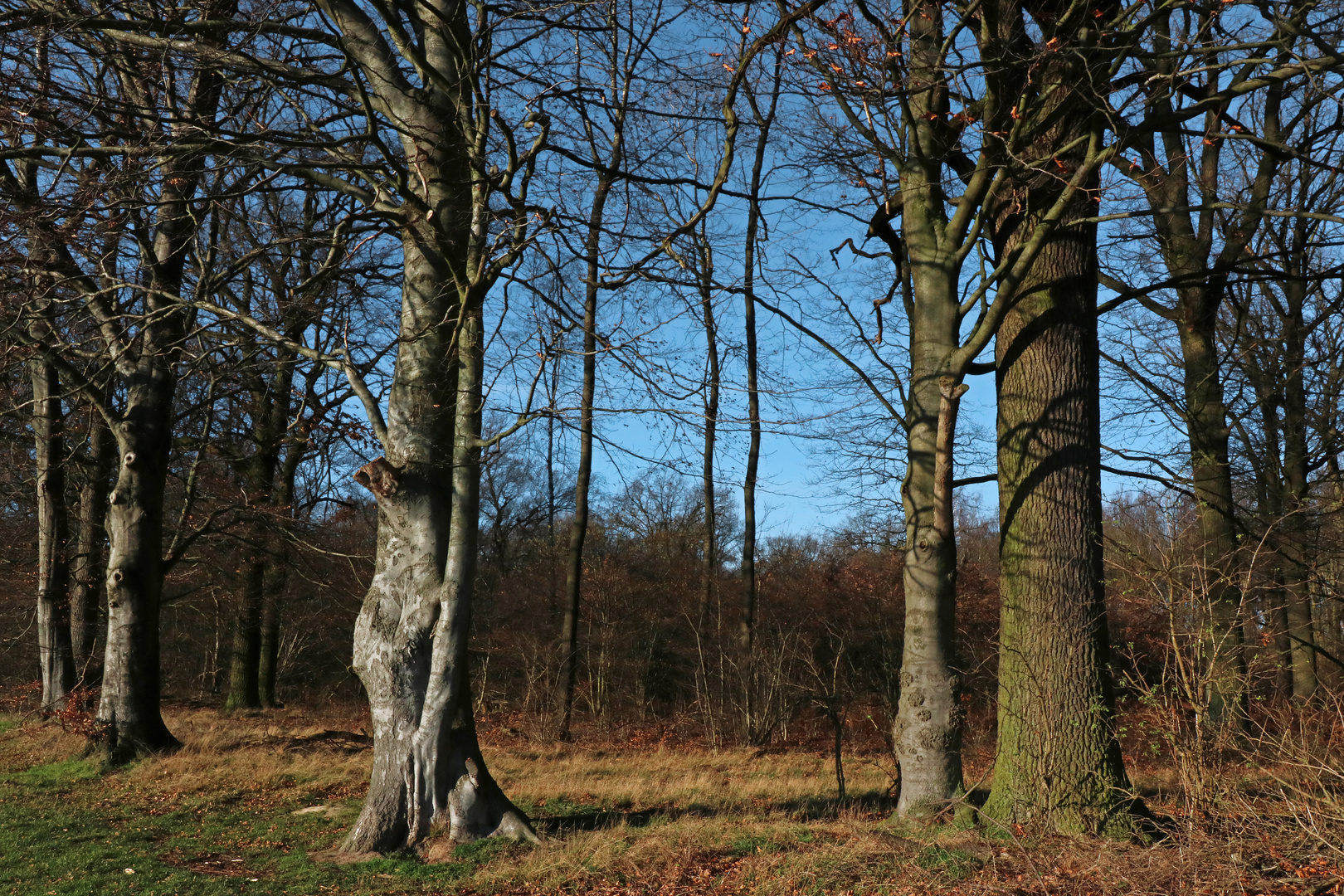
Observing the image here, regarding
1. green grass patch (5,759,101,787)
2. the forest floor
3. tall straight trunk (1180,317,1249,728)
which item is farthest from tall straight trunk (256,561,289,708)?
tall straight trunk (1180,317,1249,728)

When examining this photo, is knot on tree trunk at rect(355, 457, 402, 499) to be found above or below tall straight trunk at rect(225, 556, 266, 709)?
above

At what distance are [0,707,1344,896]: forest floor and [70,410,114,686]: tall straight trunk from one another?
63.2 inches

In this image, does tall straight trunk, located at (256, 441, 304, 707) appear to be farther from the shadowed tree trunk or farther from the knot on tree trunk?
the knot on tree trunk

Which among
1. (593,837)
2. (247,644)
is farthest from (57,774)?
(593,837)

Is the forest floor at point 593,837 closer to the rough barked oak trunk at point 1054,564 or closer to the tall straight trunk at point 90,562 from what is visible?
the rough barked oak trunk at point 1054,564

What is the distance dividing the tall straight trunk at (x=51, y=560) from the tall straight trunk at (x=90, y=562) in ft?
0.66

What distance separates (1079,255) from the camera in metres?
7.18

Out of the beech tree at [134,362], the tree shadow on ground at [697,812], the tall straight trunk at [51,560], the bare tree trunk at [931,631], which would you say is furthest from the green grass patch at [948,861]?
the tall straight trunk at [51,560]

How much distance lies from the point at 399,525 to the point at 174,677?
2165cm

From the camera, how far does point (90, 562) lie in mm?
14344

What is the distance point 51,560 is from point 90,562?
54 cm

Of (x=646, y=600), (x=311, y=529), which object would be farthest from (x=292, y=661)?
(x=646, y=600)

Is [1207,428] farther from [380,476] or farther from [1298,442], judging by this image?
[380,476]

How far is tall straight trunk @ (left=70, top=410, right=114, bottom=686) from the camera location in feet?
46.4
